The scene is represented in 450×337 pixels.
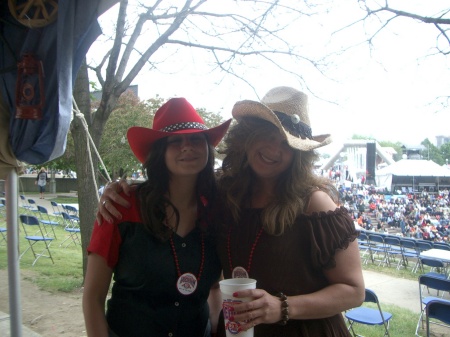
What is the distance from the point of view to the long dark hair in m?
1.70

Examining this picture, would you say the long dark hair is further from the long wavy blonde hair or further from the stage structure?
the stage structure

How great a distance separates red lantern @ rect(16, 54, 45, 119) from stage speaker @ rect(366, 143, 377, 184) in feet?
103

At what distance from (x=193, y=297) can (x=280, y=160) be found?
27.1 inches

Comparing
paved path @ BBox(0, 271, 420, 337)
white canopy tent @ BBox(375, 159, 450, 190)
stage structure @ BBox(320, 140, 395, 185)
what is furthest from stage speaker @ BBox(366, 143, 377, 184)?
paved path @ BBox(0, 271, 420, 337)

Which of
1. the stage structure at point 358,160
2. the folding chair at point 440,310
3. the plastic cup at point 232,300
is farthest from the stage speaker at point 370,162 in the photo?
the plastic cup at point 232,300

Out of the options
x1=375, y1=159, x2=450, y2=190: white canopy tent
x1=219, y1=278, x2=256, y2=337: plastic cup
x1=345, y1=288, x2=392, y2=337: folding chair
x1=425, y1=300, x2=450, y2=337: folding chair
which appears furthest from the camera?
x1=375, y1=159, x2=450, y2=190: white canopy tent

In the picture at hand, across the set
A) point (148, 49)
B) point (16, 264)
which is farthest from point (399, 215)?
point (16, 264)

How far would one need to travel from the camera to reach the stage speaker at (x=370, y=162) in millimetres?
31203

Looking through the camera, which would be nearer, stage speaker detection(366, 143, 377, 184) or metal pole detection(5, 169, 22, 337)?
metal pole detection(5, 169, 22, 337)

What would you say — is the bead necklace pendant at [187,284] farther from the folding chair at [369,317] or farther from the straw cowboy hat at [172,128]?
the folding chair at [369,317]

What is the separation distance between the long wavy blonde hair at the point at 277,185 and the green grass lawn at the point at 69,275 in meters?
4.75

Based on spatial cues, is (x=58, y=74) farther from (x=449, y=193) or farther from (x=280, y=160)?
(x=449, y=193)

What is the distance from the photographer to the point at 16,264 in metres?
2.53

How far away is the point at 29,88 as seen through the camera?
1.94m
